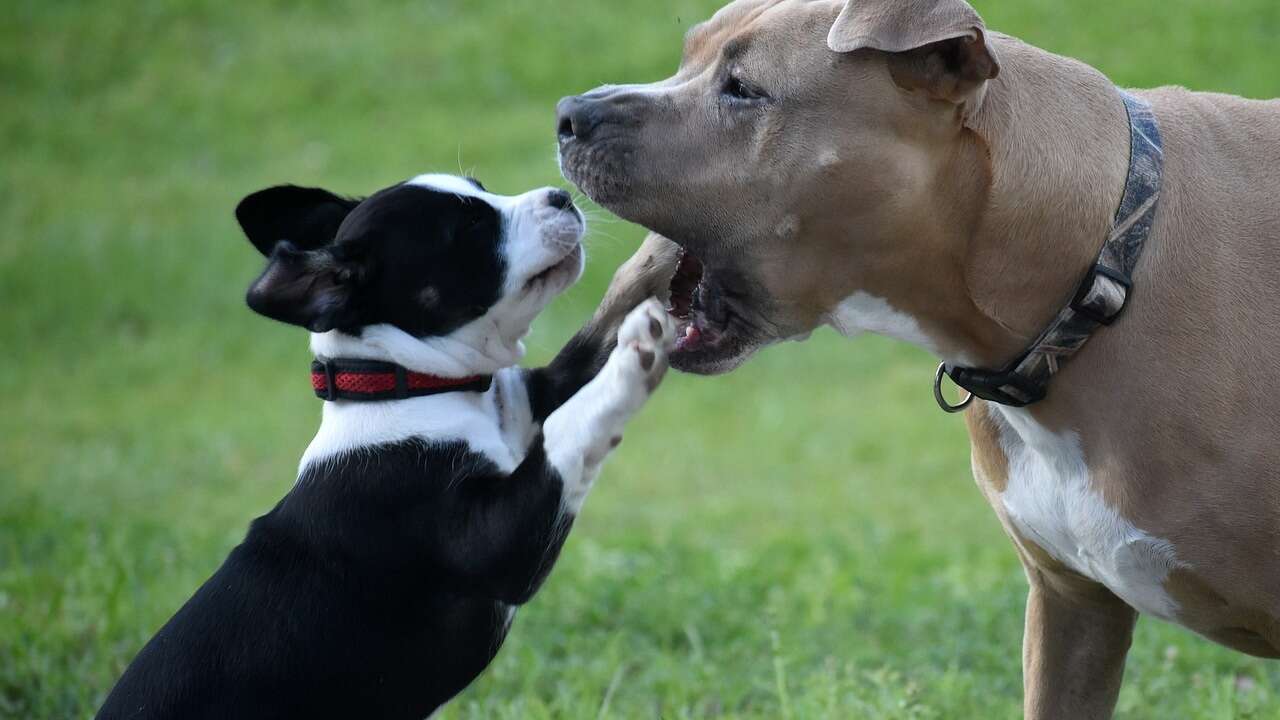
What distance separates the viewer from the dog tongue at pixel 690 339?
3.98 metres

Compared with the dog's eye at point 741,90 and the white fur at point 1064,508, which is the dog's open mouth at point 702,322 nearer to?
the white fur at point 1064,508

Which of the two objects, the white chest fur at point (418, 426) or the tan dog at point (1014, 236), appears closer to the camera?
the tan dog at point (1014, 236)

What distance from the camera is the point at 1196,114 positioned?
12.7ft

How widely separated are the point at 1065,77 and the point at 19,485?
9.18 m

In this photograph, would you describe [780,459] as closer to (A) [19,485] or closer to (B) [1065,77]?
(A) [19,485]

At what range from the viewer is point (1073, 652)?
13.8 ft

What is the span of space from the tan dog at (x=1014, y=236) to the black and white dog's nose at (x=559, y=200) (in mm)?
515

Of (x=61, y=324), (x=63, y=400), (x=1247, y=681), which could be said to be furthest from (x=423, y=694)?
(x=61, y=324)

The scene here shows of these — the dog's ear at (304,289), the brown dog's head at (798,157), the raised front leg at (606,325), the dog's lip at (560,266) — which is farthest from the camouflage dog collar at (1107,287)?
the dog's ear at (304,289)

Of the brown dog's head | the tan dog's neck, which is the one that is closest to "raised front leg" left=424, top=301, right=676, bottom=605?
the brown dog's head

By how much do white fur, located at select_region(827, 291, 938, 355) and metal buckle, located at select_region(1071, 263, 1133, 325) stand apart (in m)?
0.39

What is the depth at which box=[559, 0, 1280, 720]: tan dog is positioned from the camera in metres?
3.55

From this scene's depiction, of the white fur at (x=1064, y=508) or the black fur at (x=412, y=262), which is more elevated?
the black fur at (x=412, y=262)

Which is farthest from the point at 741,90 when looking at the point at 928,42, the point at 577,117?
the point at 928,42
